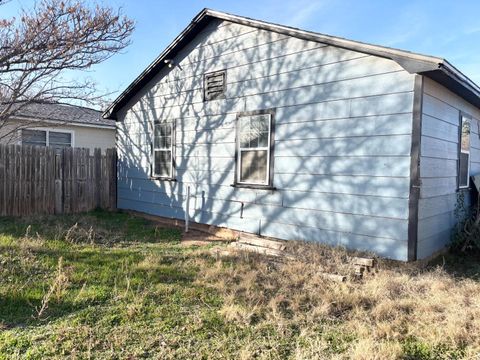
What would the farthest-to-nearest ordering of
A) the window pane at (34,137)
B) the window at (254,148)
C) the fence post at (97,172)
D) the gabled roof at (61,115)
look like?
1. the window pane at (34,137)
2. the gabled roof at (61,115)
3. the fence post at (97,172)
4. the window at (254,148)

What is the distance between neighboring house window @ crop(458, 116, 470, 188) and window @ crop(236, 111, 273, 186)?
3.78 m

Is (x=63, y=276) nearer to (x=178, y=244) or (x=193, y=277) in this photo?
(x=193, y=277)

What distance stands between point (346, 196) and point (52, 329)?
455cm

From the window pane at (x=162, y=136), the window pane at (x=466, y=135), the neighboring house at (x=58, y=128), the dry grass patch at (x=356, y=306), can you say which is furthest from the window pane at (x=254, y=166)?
the neighboring house at (x=58, y=128)

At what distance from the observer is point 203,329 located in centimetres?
347

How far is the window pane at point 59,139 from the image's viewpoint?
45.5 feet

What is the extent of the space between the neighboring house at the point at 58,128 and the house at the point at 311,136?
18.5 feet

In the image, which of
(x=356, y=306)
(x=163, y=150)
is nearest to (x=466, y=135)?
(x=356, y=306)

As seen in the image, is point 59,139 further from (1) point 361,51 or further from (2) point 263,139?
(1) point 361,51

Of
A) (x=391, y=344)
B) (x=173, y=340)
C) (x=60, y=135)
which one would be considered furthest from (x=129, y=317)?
(x=60, y=135)

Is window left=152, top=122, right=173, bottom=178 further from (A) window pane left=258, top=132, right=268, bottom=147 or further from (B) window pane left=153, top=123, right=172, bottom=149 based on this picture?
(A) window pane left=258, top=132, right=268, bottom=147

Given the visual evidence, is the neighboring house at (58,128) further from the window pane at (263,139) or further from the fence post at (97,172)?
the window pane at (263,139)

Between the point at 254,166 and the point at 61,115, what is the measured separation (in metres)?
10.1

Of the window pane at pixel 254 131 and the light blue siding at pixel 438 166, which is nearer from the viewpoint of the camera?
the light blue siding at pixel 438 166
